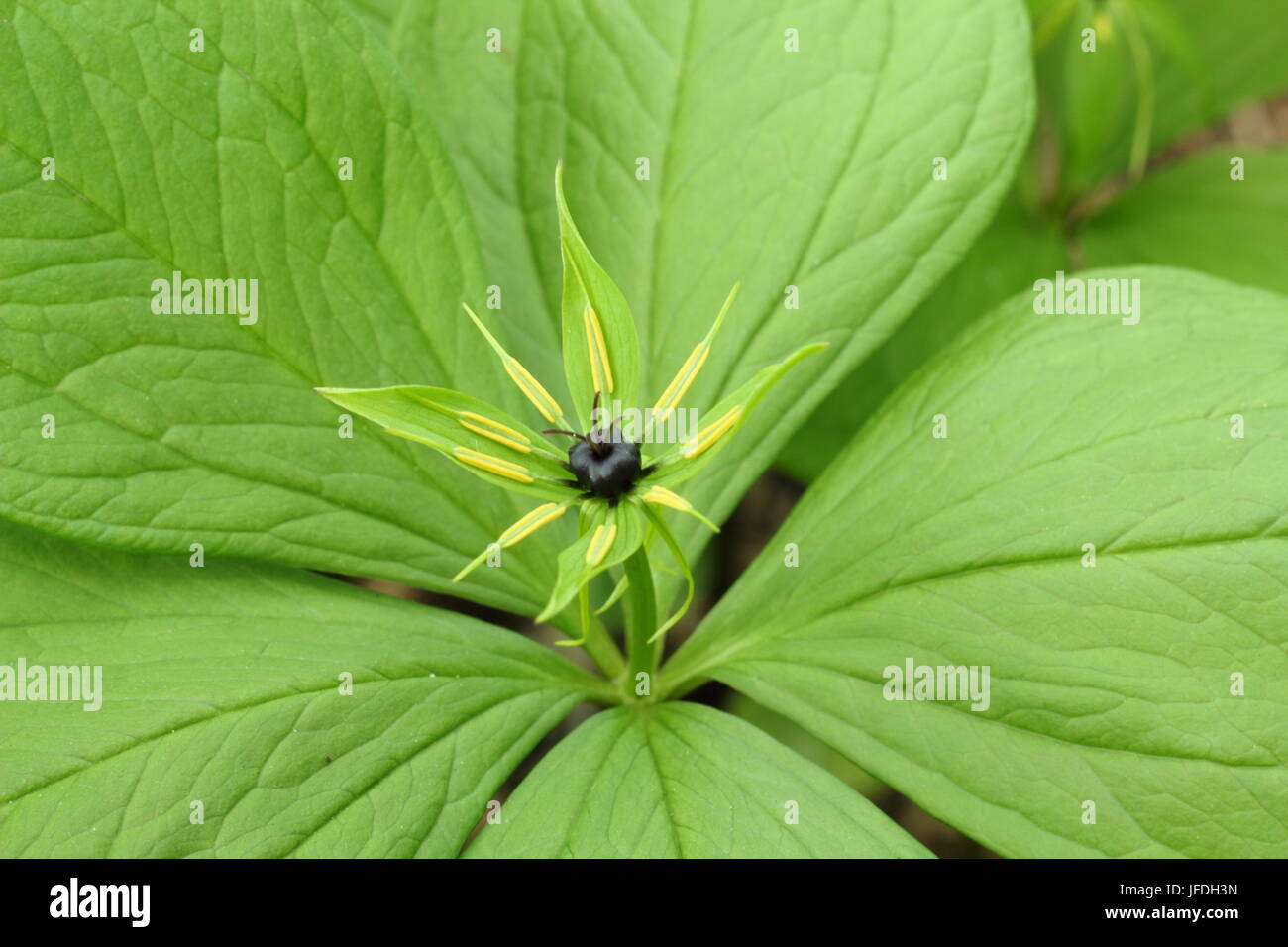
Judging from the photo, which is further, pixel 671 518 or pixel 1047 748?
pixel 671 518

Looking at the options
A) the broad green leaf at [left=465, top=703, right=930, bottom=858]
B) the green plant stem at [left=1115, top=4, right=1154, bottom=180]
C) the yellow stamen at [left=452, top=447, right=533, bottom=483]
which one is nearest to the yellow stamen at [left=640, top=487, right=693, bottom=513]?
the yellow stamen at [left=452, top=447, right=533, bottom=483]

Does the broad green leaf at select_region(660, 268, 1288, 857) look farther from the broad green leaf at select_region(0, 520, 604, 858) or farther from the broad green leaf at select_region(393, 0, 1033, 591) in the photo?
the broad green leaf at select_region(0, 520, 604, 858)

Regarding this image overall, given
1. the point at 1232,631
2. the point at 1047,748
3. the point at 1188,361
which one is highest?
the point at 1188,361

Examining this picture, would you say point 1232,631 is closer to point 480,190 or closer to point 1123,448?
point 1123,448

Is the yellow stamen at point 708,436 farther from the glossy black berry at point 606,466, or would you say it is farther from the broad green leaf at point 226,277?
the broad green leaf at point 226,277

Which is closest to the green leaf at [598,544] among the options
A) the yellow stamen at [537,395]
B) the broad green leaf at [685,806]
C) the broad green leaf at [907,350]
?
the yellow stamen at [537,395]
